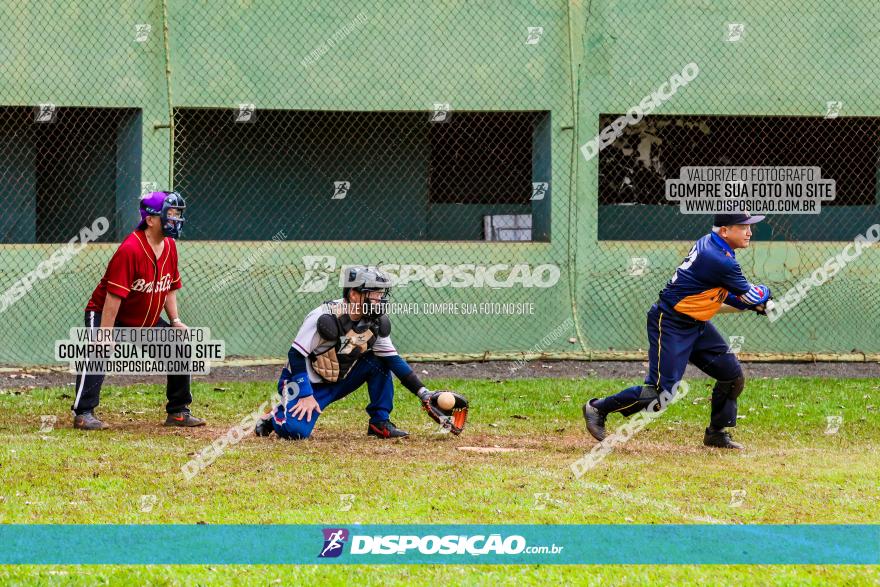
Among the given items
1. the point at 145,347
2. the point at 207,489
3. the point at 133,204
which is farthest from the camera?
the point at 133,204

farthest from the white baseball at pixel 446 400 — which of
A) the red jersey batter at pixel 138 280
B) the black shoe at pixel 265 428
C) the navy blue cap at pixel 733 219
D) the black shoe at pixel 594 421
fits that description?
the red jersey batter at pixel 138 280

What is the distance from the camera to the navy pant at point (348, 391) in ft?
29.1

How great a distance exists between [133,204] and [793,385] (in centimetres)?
769

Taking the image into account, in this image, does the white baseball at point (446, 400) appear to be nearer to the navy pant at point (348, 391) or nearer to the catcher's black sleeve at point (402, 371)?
the catcher's black sleeve at point (402, 371)

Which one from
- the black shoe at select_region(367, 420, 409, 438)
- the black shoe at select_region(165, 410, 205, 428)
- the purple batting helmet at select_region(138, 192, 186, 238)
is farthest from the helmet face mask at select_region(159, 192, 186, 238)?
the black shoe at select_region(367, 420, 409, 438)

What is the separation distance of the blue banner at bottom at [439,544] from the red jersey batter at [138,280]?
361 cm

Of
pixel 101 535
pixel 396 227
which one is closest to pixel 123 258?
pixel 101 535

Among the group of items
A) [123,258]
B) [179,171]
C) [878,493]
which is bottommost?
[878,493]

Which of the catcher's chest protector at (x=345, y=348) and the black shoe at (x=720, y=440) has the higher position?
the catcher's chest protector at (x=345, y=348)

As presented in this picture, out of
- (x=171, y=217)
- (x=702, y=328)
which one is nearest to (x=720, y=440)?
(x=702, y=328)

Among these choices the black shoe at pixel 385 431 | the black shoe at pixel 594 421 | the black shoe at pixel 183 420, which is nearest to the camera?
the black shoe at pixel 594 421

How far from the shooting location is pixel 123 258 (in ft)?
30.2

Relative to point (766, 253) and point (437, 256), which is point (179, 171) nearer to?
point (437, 256)

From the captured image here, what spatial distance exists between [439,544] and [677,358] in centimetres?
357
